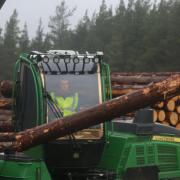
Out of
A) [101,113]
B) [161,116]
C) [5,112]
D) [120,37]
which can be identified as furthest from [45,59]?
[120,37]

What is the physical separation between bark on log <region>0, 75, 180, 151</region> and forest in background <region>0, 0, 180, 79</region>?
178 feet

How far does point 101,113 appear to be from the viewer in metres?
6.30

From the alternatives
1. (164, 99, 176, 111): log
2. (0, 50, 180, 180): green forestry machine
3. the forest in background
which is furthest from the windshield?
the forest in background

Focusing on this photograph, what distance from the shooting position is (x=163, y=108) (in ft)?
48.9

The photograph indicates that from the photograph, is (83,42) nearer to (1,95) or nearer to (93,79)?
(1,95)

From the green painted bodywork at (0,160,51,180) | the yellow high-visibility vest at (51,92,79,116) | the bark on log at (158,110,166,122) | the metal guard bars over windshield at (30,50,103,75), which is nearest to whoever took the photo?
the green painted bodywork at (0,160,51,180)

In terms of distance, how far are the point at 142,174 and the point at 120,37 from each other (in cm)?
6900

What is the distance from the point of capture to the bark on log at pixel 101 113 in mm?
6168

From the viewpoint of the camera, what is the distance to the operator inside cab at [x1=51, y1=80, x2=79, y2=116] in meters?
7.52

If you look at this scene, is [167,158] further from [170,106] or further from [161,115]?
[170,106]

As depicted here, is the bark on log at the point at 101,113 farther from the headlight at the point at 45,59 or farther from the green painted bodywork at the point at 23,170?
the headlight at the point at 45,59

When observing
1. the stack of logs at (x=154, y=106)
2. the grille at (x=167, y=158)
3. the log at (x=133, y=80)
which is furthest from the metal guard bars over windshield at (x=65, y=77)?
the log at (x=133, y=80)

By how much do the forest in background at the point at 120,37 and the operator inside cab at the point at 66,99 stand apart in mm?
53063

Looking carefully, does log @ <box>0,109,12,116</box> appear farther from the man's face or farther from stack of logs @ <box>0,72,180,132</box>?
the man's face
